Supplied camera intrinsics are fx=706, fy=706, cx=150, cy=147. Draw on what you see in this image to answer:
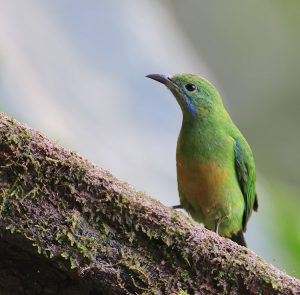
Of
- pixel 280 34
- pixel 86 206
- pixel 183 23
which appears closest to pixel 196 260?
pixel 86 206

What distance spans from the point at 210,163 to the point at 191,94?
39 cm

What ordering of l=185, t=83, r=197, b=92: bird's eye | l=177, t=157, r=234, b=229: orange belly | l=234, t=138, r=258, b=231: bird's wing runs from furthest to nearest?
l=185, t=83, r=197, b=92: bird's eye
l=234, t=138, r=258, b=231: bird's wing
l=177, t=157, r=234, b=229: orange belly

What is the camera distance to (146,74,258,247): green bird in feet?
10.2

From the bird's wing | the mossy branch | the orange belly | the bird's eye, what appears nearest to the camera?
the mossy branch

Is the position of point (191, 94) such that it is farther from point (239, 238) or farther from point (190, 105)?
point (239, 238)

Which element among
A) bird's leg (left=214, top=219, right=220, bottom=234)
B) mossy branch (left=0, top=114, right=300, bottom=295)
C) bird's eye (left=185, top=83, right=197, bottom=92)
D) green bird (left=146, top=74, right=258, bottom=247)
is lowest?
mossy branch (left=0, top=114, right=300, bottom=295)

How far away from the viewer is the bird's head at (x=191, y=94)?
332 cm

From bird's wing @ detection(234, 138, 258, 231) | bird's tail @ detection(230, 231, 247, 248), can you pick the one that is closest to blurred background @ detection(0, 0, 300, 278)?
bird's tail @ detection(230, 231, 247, 248)

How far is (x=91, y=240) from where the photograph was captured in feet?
6.42

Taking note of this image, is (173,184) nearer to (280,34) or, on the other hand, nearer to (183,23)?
(183,23)

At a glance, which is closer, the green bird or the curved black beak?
the green bird

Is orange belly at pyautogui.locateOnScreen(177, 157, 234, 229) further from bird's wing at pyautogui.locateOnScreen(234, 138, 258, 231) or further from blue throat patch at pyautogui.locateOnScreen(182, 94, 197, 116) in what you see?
blue throat patch at pyautogui.locateOnScreen(182, 94, 197, 116)

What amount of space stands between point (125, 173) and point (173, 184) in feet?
1.08

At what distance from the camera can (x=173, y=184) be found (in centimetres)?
320
